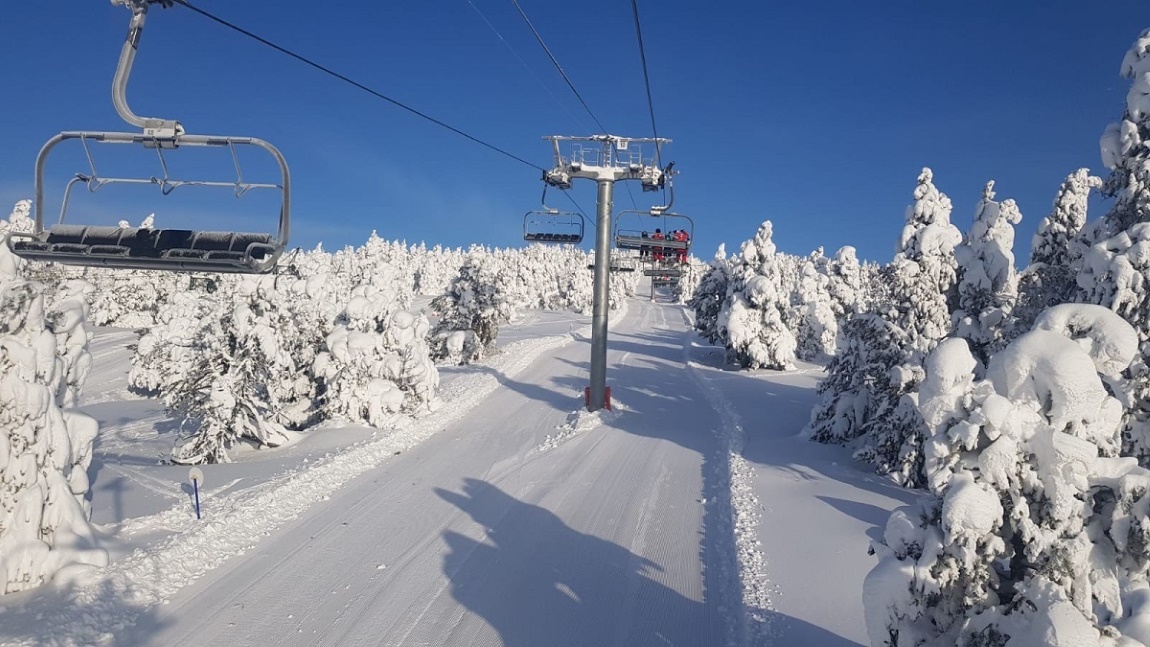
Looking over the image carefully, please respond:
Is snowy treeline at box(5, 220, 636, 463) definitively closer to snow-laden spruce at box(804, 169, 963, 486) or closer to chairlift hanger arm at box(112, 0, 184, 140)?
chairlift hanger arm at box(112, 0, 184, 140)

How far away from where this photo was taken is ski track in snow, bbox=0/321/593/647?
8.33 meters

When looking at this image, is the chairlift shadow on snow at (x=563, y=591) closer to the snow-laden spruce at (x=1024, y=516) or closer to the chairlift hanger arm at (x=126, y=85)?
the snow-laden spruce at (x=1024, y=516)

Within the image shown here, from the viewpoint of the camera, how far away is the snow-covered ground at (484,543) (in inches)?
346

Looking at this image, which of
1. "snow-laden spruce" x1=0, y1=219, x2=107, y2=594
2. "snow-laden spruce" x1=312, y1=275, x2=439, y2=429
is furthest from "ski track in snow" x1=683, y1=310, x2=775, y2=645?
"snow-laden spruce" x1=312, y1=275, x2=439, y2=429

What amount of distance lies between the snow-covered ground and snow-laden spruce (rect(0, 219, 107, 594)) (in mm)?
537

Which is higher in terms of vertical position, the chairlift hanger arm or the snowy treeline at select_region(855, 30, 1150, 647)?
the chairlift hanger arm

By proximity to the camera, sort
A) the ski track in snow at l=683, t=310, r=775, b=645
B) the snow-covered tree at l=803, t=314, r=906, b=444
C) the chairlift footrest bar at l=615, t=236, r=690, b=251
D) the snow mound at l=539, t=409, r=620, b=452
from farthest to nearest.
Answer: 1. the chairlift footrest bar at l=615, t=236, r=690, b=251
2. the snow mound at l=539, t=409, r=620, b=452
3. the snow-covered tree at l=803, t=314, r=906, b=444
4. the ski track in snow at l=683, t=310, r=775, b=645

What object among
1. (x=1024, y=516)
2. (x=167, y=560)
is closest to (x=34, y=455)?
(x=167, y=560)

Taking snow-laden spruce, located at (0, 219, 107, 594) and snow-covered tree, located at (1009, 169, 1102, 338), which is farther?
snow-covered tree, located at (1009, 169, 1102, 338)

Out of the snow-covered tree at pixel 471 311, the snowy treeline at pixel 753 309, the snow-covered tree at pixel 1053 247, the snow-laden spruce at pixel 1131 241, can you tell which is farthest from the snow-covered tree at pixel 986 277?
the snow-covered tree at pixel 471 311

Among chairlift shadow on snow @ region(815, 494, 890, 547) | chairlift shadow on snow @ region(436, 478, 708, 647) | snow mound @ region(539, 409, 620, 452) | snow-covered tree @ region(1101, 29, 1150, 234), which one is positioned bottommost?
snow mound @ region(539, 409, 620, 452)

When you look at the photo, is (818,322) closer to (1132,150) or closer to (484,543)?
(1132,150)

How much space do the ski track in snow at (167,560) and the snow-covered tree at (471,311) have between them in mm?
23131

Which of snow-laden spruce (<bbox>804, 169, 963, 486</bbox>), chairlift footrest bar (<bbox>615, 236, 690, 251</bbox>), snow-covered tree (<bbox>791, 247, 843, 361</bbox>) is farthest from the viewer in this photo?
snow-covered tree (<bbox>791, 247, 843, 361</bbox>)
